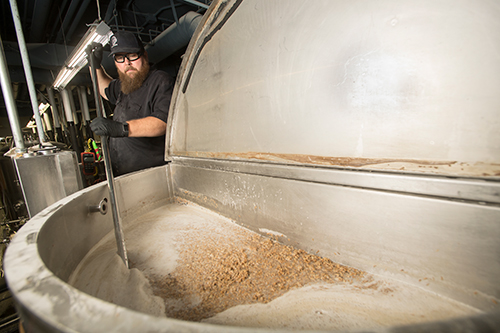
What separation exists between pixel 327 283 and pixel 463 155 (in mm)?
474

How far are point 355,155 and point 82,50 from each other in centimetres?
177

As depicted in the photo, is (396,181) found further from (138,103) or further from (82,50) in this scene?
(82,50)

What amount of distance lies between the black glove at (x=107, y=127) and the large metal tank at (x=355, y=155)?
0.82ft

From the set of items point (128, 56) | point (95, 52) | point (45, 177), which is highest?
point (128, 56)

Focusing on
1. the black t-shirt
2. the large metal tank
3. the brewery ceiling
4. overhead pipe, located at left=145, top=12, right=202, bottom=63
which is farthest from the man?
the brewery ceiling

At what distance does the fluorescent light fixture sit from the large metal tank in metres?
0.53

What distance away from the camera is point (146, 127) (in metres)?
1.37

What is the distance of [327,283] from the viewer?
0.67 metres

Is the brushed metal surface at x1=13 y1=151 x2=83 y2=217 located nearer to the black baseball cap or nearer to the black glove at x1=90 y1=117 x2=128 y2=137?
the black glove at x1=90 y1=117 x2=128 y2=137

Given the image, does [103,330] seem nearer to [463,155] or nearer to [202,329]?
[202,329]

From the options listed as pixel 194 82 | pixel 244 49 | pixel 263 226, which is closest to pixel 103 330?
pixel 263 226

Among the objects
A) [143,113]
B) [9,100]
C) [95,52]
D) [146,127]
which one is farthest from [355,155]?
[9,100]

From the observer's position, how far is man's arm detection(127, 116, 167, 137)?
1295mm

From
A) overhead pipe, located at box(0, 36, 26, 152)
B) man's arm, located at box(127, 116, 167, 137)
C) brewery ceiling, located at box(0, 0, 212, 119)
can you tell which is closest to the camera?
overhead pipe, located at box(0, 36, 26, 152)
